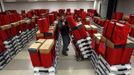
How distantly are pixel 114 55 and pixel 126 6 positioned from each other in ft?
24.2

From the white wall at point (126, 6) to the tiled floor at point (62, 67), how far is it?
18.2 ft

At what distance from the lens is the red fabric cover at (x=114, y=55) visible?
283 cm

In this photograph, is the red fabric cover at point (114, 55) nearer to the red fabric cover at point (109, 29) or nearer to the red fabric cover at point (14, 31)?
the red fabric cover at point (109, 29)

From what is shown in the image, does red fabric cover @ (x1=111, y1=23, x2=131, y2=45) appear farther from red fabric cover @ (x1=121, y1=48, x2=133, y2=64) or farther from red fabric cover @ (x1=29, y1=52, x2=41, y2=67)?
red fabric cover @ (x1=29, y1=52, x2=41, y2=67)

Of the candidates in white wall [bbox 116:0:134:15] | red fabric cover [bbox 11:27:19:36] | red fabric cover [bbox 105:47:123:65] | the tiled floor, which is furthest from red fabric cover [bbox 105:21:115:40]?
white wall [bbox 116:0:134:15]

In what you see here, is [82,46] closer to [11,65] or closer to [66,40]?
[66,40]

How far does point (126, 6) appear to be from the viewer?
913 centimetres

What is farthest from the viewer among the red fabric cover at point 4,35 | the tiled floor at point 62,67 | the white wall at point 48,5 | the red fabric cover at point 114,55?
the white wall at point 48,5

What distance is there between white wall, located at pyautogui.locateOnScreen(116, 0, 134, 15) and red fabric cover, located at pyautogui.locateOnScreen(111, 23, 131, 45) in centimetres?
630

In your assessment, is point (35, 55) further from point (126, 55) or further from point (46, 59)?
point (126, 55)

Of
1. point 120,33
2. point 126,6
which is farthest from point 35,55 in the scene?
point 126,6

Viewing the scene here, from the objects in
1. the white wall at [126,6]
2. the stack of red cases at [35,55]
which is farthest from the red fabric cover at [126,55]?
the white wall at [126,6]

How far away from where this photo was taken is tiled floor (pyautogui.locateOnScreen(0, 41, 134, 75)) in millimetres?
3945

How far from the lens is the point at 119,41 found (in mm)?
2727
